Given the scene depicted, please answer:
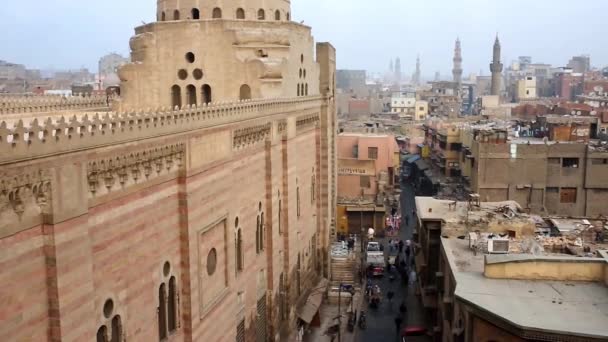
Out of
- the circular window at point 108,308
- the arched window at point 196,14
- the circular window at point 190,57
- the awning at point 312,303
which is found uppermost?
the arched window at point 196,14

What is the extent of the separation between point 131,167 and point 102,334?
296 cm

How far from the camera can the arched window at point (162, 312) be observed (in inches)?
505

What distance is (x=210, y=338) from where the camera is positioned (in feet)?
49.2

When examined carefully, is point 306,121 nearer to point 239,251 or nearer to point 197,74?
point 197,74

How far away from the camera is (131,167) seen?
11.4 m

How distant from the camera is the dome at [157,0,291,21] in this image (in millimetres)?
22672

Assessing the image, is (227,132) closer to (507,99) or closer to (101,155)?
(101,155)

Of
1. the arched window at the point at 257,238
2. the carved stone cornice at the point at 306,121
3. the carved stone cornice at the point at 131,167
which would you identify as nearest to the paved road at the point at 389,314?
the arched window at the point at 257,238

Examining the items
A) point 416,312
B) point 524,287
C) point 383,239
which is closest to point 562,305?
point 524,287

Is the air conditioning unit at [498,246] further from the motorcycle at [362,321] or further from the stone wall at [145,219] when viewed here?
the motorcycle at [362,321]

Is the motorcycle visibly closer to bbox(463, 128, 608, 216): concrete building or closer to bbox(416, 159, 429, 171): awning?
bbox(463, 128, 608, 216): concrete building

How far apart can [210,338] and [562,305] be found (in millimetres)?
8032

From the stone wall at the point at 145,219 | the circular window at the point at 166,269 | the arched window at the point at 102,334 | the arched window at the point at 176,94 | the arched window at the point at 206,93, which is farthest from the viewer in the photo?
the arched window at the point at 176,94

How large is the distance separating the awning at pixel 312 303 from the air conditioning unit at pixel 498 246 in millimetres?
8451
